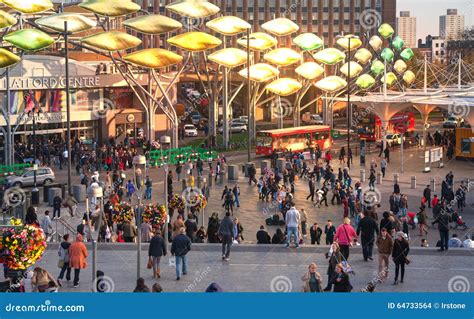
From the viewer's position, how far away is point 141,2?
382ft

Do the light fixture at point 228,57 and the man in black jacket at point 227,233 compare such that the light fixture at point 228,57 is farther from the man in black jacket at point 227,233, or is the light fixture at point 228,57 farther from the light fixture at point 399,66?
the man in black jacket at point 227,233

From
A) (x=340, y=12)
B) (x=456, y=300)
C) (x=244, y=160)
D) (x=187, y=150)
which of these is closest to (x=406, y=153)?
(x=244, y=160)

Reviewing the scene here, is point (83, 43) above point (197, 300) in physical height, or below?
above

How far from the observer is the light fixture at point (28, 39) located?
156ft

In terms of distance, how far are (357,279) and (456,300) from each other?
6386 mm

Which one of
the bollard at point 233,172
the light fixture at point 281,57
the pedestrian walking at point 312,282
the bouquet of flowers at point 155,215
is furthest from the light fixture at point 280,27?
the pedestrian walking at point 312,282

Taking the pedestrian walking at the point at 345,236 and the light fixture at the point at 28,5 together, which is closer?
the pedestrian walking at the point at 345,236

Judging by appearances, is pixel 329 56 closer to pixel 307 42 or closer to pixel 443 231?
pixel 307 42

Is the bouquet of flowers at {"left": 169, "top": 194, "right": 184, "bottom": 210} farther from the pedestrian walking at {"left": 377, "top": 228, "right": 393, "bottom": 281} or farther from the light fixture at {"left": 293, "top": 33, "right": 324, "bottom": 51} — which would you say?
the light fixture at {"left": 293, "top": 33, "right": 324, "bottom": 51}

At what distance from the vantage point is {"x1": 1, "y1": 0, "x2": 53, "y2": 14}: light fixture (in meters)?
47.2

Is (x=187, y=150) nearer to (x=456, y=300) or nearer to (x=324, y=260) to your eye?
(x=324, y=260)

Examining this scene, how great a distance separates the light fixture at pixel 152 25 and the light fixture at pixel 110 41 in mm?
767

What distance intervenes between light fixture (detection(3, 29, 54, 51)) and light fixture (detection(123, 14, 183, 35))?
5363 mm

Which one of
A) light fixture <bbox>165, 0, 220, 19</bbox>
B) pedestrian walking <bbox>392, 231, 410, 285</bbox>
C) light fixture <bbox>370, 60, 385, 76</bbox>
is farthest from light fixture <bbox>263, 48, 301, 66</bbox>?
pedestrian walking <bbox>392, 231, 410, 285</bbox>
